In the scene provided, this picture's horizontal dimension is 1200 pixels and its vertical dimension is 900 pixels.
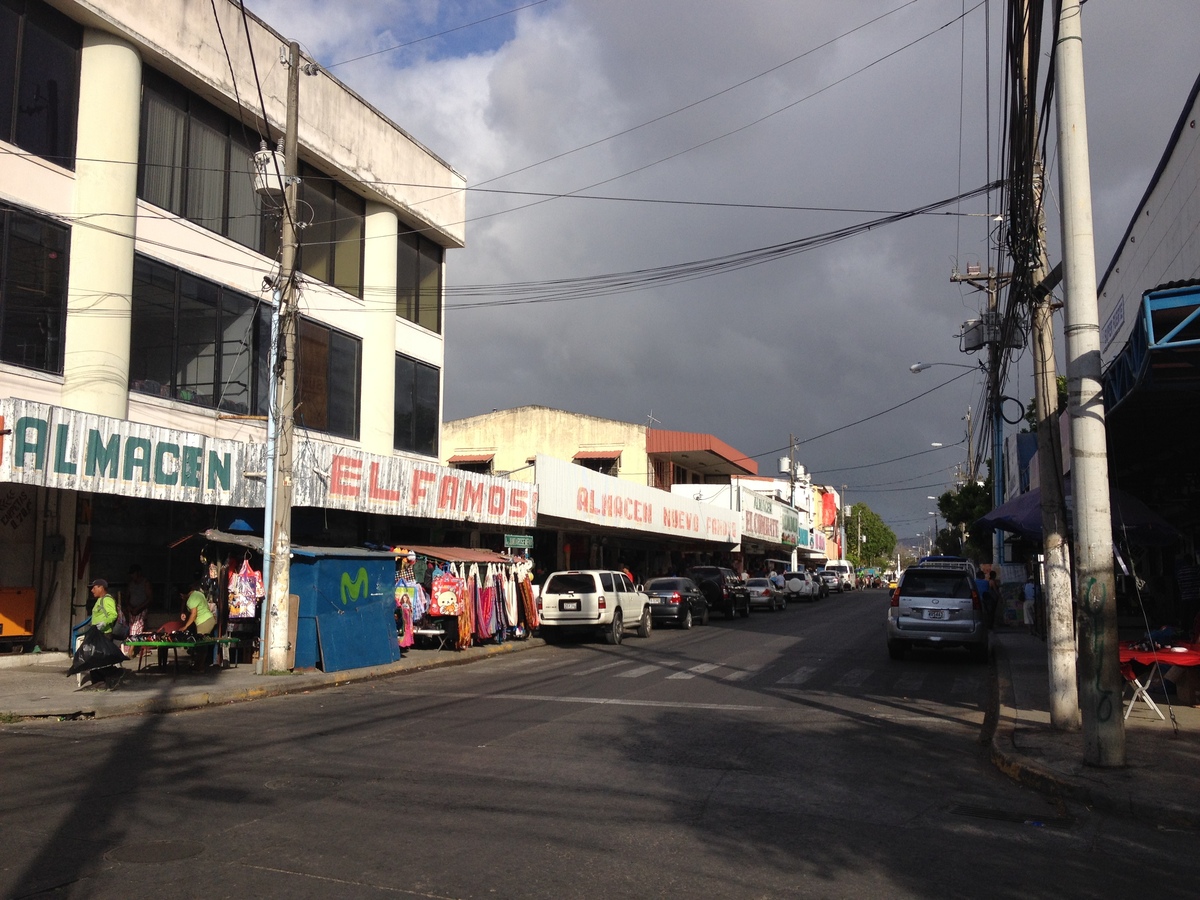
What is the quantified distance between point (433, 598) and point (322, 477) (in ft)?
12.2

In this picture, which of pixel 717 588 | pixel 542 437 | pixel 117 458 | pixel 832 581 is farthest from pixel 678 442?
pixel 117 458

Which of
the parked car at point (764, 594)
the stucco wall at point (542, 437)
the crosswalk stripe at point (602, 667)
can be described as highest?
the stucco wall at point (542, 437)

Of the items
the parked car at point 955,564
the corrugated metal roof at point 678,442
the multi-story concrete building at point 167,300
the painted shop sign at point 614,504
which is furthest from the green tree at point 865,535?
the multi-story concrete building at point 167,300

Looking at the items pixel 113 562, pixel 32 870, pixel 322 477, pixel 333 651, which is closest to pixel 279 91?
pixel 322 477

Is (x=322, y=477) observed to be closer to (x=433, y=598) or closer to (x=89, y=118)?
(x=433, y=598)

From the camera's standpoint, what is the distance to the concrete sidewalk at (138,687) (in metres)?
12.5

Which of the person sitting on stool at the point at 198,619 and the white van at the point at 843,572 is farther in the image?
the white van at the point at 843,572

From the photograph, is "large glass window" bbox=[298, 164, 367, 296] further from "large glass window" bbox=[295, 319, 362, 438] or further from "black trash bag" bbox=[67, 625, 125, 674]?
"black trash bag" bbox=[67, 625, 125, 674]

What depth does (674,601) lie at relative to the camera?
29469 mm

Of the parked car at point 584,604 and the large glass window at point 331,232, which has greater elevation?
the large glass window at point 331,232

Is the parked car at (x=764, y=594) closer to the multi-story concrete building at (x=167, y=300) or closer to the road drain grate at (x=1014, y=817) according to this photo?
the multi-story concrete building at (x=167, y=300)

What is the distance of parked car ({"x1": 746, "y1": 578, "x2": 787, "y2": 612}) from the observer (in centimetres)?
4131

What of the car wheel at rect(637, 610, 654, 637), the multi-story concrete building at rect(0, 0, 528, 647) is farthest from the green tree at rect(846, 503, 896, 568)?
the multi-story concrete building at rect(0, 0, 528, 647)

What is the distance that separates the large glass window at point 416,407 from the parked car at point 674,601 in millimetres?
7967
